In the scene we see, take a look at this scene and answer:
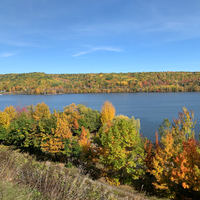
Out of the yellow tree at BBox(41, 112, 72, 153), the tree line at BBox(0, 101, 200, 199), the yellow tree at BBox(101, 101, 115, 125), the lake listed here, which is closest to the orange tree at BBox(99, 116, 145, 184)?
the tree line at BBox(0, 101, 200, 199)

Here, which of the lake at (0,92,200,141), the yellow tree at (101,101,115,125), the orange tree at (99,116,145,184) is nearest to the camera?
the orange tree at (99,116,145,184)

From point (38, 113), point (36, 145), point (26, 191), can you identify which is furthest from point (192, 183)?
point (38, 113)

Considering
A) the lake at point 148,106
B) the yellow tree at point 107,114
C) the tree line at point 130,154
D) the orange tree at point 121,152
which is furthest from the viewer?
the lake at point 148,106

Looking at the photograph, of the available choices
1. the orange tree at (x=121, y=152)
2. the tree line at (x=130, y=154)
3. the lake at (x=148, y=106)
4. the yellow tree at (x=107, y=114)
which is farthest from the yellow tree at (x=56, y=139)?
the yellow tree at (x=107, y=114)

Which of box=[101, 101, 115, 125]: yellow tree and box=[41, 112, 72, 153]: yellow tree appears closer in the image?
box=[41, 112, 72, 153]: yellow tree

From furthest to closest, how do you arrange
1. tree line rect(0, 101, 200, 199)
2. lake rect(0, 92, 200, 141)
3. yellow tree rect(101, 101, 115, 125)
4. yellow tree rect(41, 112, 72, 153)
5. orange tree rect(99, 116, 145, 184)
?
1. lake rect(0, 92, 200, 141)
2. yellow tree rect(101, 101, 115, 125)
3. yellow tree rect(41, 112, 72, 153)
4. orange tree rect(99, 116, 145, 184)
5. tree line rect(0, 101, 200, 199)

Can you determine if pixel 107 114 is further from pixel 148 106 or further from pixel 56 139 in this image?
pixel 148 106

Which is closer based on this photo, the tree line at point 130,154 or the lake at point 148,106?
the tree line at point 130,154

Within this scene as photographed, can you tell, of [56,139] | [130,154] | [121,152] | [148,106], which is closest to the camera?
[121,152]

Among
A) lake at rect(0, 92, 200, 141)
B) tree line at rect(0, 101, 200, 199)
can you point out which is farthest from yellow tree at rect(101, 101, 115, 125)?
tree line at rect(0, 101, 200, 199)

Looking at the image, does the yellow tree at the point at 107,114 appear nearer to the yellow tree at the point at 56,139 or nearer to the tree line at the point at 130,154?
the tree line at the point at 130,154

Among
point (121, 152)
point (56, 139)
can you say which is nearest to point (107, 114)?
point (56, 139)

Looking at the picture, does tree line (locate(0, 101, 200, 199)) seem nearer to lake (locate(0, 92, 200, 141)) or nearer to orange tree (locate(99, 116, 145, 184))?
orange tree (locate(99, 116, 145, 184))

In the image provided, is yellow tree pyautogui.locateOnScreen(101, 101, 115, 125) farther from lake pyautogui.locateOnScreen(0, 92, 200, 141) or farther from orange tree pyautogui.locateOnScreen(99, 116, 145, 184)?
orange tree pyautogui.locateOnScreen(99, 116, 145, 184)
